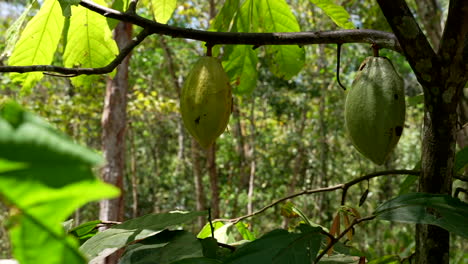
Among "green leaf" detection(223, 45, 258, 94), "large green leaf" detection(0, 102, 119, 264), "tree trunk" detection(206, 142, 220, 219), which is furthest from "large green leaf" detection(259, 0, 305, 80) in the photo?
"tree trunk" detection(206, 142, 220, 219)

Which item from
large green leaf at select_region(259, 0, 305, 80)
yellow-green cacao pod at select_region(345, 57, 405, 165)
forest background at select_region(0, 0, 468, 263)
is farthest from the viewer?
forest background at select_region(0, 0, 468, 263)

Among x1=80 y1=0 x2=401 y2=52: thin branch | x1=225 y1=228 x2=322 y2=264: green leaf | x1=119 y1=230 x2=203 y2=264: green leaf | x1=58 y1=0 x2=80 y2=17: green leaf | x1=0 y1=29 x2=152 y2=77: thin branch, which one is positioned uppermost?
x1=58 y1=0 x2=80 y2=17: green leaf

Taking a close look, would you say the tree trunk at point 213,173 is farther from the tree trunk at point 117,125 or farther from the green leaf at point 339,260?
the green leaf at point 339,260

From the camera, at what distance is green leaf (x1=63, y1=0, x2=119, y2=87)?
108cm

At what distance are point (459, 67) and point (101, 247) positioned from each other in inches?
18.7

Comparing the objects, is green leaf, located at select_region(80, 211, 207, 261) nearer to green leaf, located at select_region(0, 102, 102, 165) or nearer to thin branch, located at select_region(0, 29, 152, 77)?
thin branch, located at select_region(0, 29, 152, 77)

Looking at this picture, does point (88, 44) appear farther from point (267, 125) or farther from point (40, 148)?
point (267, 125)

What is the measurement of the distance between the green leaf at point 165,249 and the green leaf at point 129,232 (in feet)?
0.05

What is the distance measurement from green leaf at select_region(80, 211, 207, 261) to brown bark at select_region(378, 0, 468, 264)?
280mm

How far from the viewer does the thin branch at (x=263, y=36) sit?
0.69m

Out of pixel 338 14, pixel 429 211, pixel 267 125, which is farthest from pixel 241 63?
pixel 267 125

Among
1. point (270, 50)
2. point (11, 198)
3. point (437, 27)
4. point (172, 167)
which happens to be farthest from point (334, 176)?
point (11, 198)

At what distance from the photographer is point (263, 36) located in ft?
2.31

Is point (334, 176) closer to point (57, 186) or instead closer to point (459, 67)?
point (459, 67)
